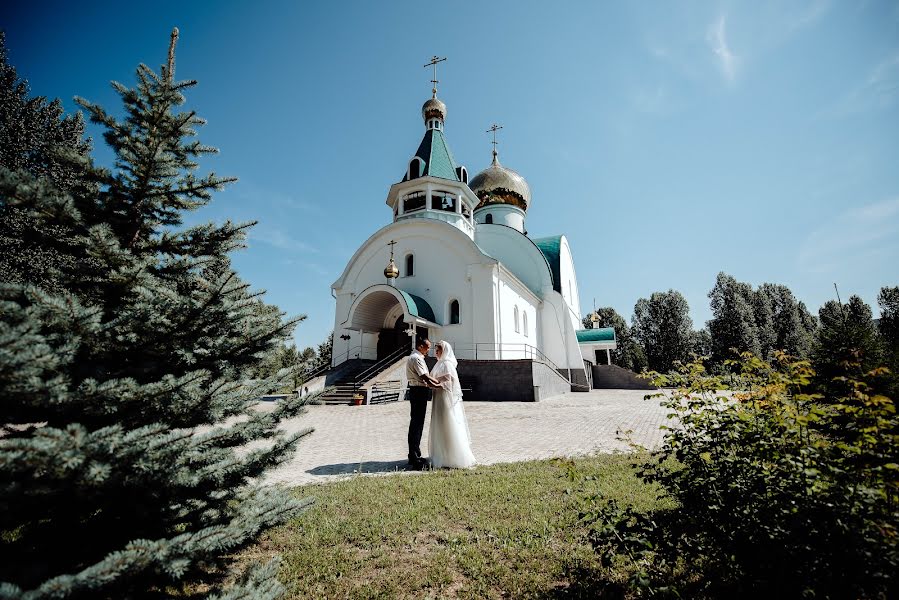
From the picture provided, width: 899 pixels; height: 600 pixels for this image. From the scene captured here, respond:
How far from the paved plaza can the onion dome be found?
1864 centimetres

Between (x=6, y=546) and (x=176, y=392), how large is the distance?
106cm

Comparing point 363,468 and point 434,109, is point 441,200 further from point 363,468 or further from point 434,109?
point 363,468

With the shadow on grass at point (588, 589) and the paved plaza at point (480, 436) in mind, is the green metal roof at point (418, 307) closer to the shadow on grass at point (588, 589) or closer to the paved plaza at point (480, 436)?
the paved plaza at point (480, 436)

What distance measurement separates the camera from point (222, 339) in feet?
8.25

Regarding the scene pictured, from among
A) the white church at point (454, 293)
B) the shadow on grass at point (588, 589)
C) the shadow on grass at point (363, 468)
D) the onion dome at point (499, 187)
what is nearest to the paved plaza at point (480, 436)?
the shadow on grass at point (363, 468)

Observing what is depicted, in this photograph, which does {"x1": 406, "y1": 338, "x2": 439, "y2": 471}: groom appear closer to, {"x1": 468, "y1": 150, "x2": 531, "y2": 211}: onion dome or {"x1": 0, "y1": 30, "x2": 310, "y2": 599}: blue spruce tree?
{"x1": 0, "y1": 30, "x2": 310, "y2": 599}: blue spruce tree

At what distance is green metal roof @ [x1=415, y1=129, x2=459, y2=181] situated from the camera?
2200 centimetres

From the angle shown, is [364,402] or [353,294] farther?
[353,294]

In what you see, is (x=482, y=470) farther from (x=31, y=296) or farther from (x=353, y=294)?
(x=353, y=294)

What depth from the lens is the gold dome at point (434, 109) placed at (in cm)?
2447

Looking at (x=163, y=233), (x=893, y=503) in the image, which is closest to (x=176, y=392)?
(x=163, y=233)

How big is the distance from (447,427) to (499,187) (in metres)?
25.3

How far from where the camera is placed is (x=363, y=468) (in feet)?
20.3

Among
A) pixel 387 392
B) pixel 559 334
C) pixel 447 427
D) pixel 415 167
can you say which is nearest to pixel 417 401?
pixel 447 427
